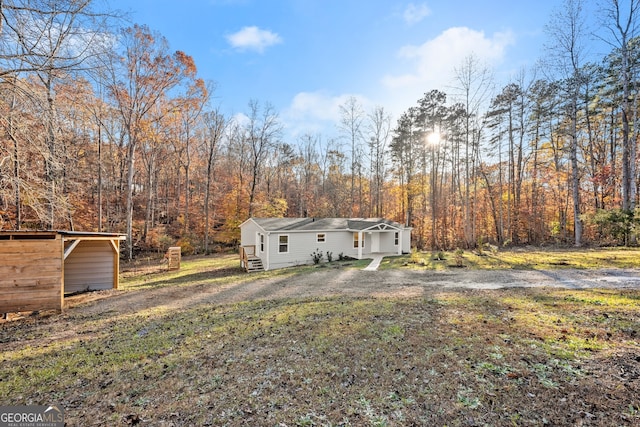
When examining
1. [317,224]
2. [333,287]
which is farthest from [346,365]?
[317,224]

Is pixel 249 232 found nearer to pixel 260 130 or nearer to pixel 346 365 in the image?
pixel 260 130

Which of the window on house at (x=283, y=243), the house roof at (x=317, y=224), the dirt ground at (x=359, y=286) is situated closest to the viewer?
the dirt ground at (x=359, y=286)

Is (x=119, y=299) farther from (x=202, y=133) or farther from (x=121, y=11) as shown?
(x=202, y=133)

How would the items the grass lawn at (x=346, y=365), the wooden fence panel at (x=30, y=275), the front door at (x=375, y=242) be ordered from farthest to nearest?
the front door at (x=375, y=242) → the wooden fence panel at (x=30, y=275) → the grass lawn at (x=346, y=365)

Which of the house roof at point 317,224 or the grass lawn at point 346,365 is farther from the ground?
the house roof at point 317,224

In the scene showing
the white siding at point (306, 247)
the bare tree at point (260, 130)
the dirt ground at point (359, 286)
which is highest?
the bare tree at point (260, 130)

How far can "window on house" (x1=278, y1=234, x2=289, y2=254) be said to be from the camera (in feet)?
49.3

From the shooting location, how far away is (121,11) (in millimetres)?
4852

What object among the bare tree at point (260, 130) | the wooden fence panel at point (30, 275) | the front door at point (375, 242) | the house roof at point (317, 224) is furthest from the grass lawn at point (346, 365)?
the bare tree at point (260, 130)

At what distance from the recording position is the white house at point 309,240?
48.8ft

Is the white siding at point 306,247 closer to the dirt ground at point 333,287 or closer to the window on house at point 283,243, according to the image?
the window on house at point 283,243

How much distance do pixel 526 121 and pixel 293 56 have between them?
18.7 meters

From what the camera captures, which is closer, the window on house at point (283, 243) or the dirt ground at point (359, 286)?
the dirt ground at point (359, 286)

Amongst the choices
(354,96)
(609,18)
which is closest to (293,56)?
(354,96)
